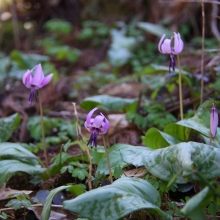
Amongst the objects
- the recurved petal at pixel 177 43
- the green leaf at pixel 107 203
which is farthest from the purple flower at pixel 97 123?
the recurved petal at pixel 177 43

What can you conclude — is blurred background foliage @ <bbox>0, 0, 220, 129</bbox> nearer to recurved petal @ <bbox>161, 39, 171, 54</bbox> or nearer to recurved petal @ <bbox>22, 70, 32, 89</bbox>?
recurved petal @ <bbox>161, 39, 171, 54</bbox>

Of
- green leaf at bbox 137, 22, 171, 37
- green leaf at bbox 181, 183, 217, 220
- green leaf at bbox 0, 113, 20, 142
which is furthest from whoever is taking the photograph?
green leaf at bbox 137, 22, 171, 37

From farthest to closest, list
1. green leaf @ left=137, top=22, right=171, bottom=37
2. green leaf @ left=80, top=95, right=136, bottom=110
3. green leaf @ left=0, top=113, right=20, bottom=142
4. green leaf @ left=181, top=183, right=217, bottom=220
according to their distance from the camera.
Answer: green leaf @ left=137, top=22, right=171, bottom=37
green leaf @ left=80, top=95, right=136, bottom=110
green leaf @ left=0, top=113, right=20, bottom=142
green leaf @ left=181, top=183, right=217, bottom=220

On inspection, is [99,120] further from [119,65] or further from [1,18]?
[1,18]

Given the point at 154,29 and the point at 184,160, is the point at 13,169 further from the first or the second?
the point at 154,29

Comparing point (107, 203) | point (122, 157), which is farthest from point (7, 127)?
point (107, 203)

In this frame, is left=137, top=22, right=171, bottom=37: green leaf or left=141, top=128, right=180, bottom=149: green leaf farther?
left=137, top=22, right=171, bottom=37: green leaf

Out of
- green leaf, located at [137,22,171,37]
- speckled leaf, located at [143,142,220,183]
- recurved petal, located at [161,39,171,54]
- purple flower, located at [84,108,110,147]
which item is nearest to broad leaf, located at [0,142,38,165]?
purple flower, located at [84,108,110,147]

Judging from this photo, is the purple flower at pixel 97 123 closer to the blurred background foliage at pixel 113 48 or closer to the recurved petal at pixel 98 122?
the recurved petal at pixel 98 122

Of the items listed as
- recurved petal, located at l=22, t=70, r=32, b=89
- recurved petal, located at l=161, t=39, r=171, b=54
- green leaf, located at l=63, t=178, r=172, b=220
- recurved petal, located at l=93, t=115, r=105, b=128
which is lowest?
green leaf, located at l=63, t=178, r=172, b=220

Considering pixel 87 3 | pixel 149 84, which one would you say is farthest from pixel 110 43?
pixel 149 84
